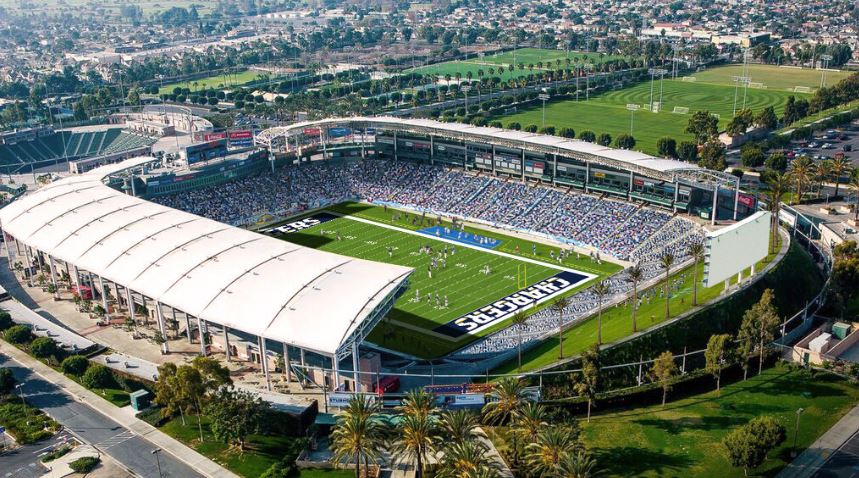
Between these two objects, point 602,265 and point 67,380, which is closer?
point 67,380

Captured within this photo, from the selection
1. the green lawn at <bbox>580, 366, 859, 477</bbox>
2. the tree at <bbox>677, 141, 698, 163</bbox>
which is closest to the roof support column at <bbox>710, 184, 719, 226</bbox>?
the green lawn at <bbox>580, 366, 859, 477</bbox>

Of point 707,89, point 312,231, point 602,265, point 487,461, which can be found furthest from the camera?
point 707,89

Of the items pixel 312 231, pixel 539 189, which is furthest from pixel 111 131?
pixel 539 189

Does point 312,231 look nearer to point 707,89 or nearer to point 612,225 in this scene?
point 612,225

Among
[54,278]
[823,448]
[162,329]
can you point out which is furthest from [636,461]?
[54,278]

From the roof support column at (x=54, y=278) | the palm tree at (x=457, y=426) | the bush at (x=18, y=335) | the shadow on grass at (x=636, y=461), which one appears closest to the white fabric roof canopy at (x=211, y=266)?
the roof support column at (x=54, y=278)
